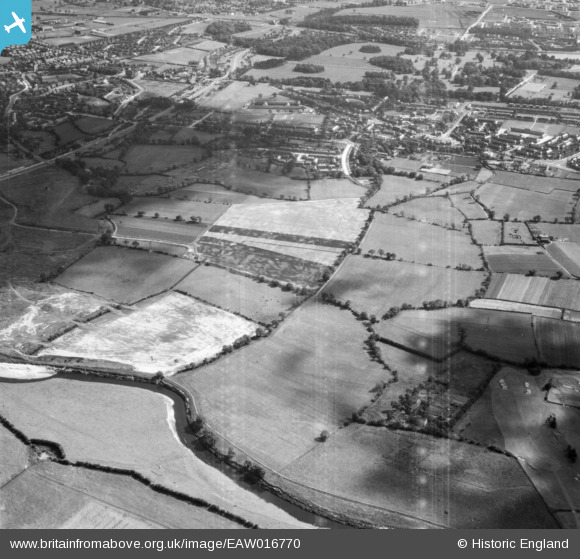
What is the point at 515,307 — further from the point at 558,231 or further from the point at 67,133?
the point at 67,133

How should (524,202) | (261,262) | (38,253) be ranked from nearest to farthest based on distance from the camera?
(261,262)
(38,253)
(524,202)

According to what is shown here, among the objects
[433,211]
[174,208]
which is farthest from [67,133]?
[433,211]

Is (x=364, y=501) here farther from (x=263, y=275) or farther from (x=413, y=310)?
(x=263, y=275)

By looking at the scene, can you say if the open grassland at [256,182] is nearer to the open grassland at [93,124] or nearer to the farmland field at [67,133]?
the farmland field at [67,133]

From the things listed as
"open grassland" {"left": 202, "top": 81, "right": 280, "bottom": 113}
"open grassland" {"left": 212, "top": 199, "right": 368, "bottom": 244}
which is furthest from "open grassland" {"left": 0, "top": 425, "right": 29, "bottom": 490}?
"open grassland" {"left": 202, "top": 81, "right": 280, "bottom": 113}

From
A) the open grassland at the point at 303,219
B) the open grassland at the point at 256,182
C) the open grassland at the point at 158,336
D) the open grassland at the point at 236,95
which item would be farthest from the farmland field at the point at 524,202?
the open grassland at the point at 236,95

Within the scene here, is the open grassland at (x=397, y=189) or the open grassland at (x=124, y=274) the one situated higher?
the open grassland at (x=124, y=274)

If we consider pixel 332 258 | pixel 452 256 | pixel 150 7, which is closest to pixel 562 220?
pixel 452 256
